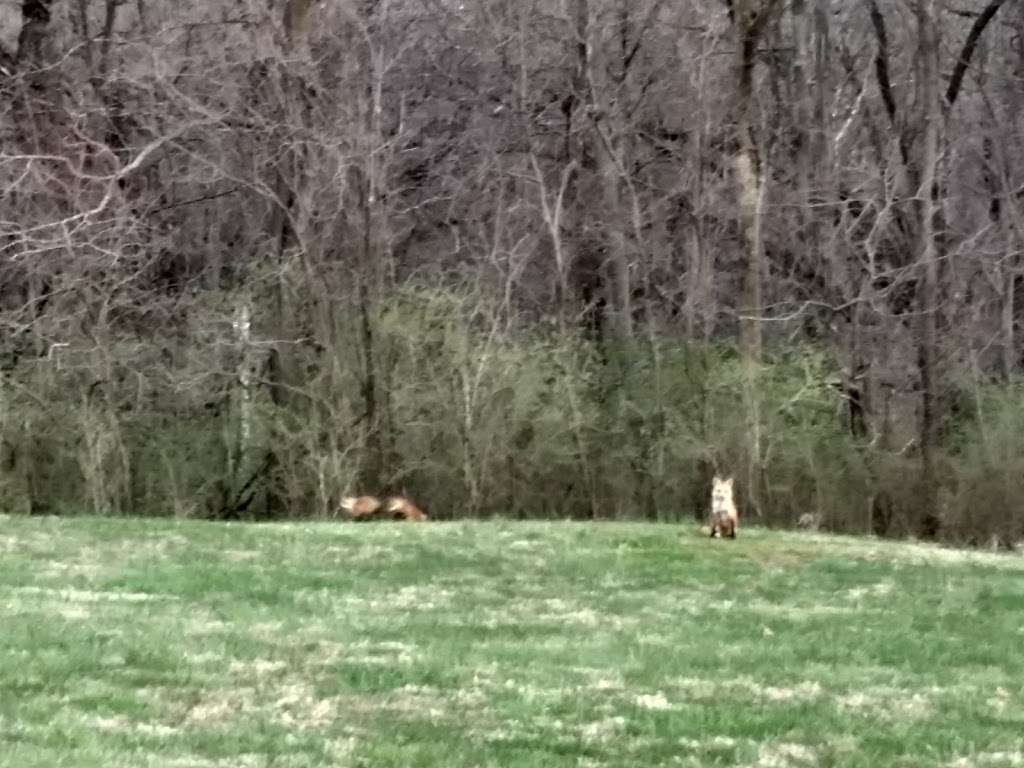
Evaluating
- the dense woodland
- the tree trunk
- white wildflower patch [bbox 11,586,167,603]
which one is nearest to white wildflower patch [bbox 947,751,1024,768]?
white wildflower patch [bbox 11,586,167,603]

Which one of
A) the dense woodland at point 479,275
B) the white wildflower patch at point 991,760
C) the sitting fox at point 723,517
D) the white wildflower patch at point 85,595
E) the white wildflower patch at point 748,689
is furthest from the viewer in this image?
the dense woodland at point 479,275

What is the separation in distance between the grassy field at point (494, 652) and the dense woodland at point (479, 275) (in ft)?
15.5

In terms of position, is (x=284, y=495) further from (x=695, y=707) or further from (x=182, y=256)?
(x=695, y=707)

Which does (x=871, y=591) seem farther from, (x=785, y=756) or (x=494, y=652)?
(x=785, y=756)

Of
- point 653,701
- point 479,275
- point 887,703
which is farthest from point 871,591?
point 479,275

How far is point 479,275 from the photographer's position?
65.2 ft

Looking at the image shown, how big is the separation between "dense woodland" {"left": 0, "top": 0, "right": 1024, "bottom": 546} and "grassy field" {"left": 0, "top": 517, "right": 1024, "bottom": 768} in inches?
185

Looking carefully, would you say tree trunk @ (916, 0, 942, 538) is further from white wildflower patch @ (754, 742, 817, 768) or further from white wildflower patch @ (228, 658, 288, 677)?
white wildflower patch @ (754, 742, 817, 768)

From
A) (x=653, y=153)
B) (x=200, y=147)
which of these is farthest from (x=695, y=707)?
(x=653, y=153)

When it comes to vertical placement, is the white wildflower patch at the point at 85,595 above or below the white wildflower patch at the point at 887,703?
above

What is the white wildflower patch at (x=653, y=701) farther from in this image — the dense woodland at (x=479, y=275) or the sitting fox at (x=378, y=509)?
the dense woodland at (x=479, y=275)

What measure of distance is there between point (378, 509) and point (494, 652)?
341 inches

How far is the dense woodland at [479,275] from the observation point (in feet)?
59.7

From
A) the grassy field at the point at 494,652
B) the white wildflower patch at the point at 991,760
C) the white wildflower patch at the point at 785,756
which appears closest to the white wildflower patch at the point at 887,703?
the grassy field at the point at 494,652
